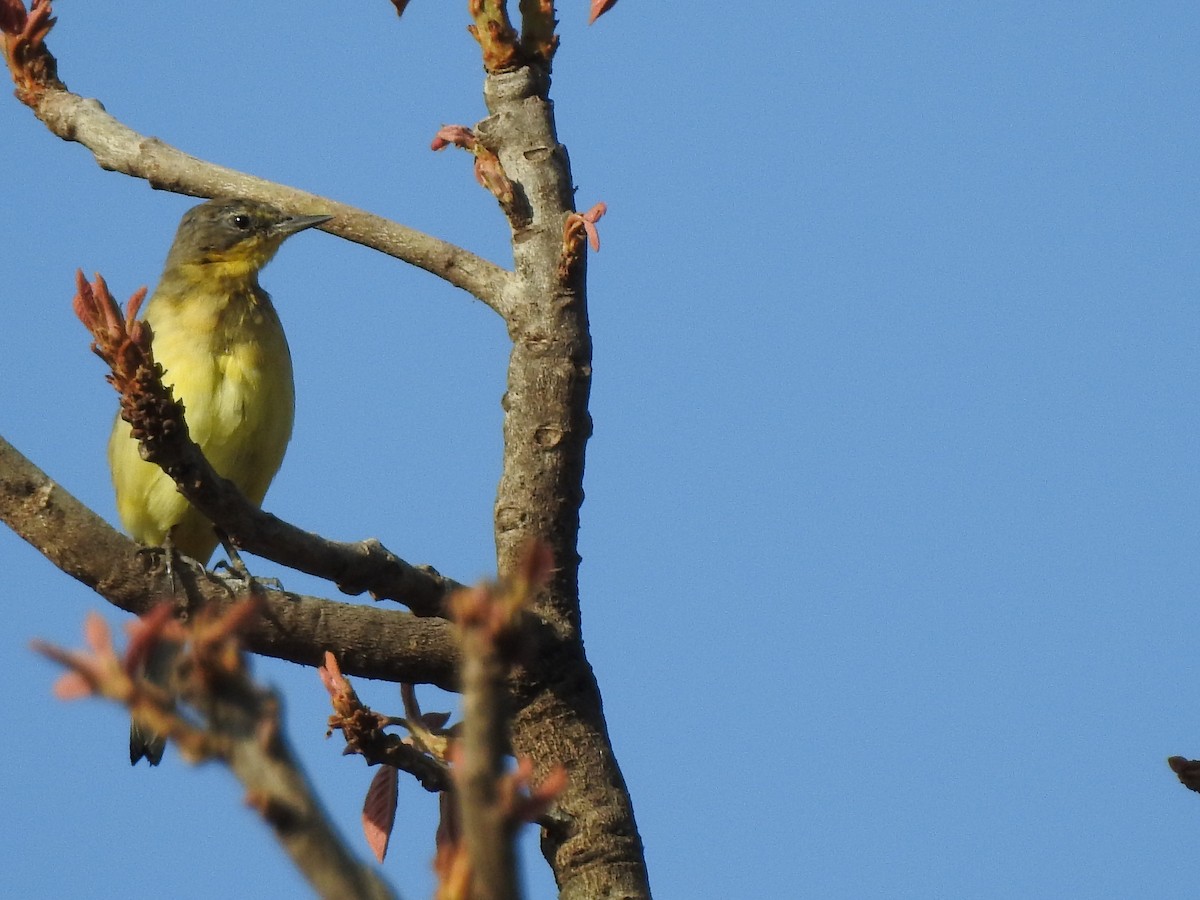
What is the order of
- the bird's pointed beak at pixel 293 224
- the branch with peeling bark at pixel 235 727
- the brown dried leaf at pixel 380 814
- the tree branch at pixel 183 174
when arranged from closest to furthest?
the branch with peeling bark at pixel 235 727, the brown dried leaf at pixel 380 814, the tree branch at pixel 183 174, the bird's pointed beak at pixel 293 224

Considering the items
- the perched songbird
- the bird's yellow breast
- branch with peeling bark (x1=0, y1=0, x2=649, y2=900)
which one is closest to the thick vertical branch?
branch with peeling bark (x1=0, y1=0, x2=649, y2=900)

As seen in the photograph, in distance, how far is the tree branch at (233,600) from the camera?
4156mm

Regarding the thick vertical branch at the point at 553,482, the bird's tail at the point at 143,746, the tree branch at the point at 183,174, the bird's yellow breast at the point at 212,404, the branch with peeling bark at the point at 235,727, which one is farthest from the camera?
the bird's tail at the point at 143,746

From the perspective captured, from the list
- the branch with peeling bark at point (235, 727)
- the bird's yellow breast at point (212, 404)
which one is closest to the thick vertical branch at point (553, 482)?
the bird's yellow breast at point (212, 404)

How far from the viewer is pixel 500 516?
4.84m

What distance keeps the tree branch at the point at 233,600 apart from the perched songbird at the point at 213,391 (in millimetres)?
2295

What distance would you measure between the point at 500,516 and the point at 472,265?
3.14ft

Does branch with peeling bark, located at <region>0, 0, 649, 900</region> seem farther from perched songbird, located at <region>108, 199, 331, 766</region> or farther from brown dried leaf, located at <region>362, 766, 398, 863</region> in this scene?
perched songbird, located at <region>108, 199, 331, 766</region>

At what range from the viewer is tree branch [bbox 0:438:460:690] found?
416 centimetres

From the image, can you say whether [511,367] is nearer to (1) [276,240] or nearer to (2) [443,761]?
(2) [443,761]

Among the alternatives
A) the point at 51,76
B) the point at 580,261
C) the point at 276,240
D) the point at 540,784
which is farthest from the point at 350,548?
the point at 276,240

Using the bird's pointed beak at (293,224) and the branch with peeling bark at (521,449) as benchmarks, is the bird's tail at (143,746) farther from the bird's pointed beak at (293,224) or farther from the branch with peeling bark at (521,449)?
the branch with peeling bark at (521,449)

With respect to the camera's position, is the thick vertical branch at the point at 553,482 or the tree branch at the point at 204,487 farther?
the thick vertical branch at the point at 553,482

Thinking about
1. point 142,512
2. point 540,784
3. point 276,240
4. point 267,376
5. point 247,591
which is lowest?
point 540,784
